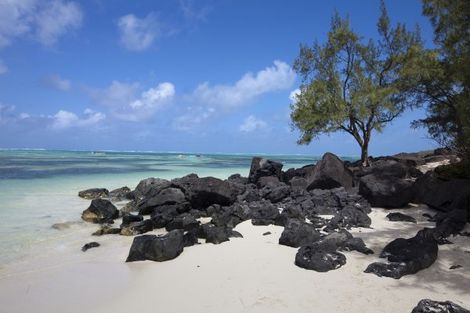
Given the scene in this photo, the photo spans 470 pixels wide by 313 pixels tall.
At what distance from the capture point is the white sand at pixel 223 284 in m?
6.64

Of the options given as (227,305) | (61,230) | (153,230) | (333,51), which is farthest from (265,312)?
(333,51)

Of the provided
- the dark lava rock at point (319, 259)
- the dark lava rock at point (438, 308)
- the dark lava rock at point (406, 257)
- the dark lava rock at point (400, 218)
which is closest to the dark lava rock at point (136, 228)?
the dark lava rock at point (319, 259)

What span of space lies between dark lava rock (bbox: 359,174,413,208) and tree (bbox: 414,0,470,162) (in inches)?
92.2

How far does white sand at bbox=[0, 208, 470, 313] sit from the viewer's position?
6.64 m

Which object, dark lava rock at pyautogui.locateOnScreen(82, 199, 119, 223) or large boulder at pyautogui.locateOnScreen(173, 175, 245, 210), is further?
large boulder at pyautogui.locateOnScreen(173, 175, 245, 210)

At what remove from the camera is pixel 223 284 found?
761 centimetres

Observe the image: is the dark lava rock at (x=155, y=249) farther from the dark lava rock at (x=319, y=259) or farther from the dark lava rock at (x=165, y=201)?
the dark lava rock at (x=165, y=201)

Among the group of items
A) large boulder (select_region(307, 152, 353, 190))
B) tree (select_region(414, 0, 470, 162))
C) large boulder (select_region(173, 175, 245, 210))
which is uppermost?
tree (select_region(414, 0, 470, 162))

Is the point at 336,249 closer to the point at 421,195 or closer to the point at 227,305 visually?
the point at 227,305

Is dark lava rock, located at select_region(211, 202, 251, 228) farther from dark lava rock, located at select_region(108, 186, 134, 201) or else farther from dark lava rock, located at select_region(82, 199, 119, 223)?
dark lava rock, located at select_region(108, 186, 134, 201)

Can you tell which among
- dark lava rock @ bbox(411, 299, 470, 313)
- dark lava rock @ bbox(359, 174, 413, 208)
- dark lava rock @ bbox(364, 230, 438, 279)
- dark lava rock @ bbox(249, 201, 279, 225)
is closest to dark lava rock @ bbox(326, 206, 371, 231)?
dark lava rock @ bbox(249, 201, 279, 225)

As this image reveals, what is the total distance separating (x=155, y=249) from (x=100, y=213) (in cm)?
698

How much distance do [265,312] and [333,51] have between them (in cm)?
2308

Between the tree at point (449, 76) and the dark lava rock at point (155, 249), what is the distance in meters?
9.45
